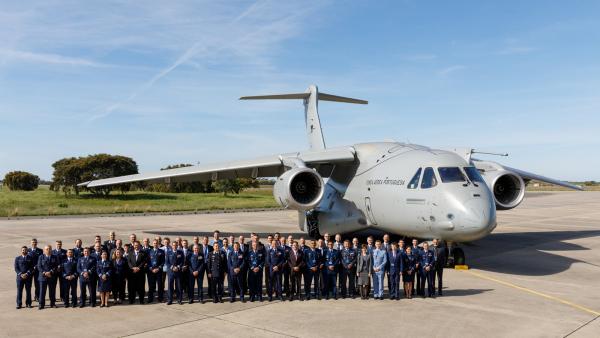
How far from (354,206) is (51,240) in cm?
1151

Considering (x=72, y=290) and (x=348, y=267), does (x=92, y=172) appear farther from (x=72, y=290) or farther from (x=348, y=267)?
(x=348, y=267)

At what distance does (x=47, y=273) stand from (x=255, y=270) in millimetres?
3630

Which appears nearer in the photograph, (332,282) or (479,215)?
(332,282)

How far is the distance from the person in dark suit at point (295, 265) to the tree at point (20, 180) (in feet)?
262

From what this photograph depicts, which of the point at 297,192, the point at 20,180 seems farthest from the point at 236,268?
the point at 20,180

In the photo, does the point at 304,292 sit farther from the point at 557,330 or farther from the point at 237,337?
the point at 557,330

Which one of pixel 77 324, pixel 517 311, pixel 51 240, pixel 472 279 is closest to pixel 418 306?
pixel 517 311

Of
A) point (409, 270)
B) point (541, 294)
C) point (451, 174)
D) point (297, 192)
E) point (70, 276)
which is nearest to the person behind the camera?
point (70, 276)

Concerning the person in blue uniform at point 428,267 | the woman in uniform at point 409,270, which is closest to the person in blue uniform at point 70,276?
the woman in uniform at point 409,270

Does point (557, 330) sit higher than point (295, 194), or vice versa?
point (295, 194)

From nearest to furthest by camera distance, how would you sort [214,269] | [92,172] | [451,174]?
1. [214,269]
2. [451,174]
3. [92,172]

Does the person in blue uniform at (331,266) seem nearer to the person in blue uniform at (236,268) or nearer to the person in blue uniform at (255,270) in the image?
the person in blue uniform at (255,270)

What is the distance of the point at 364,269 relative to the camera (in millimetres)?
9227

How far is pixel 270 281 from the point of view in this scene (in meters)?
9.28
